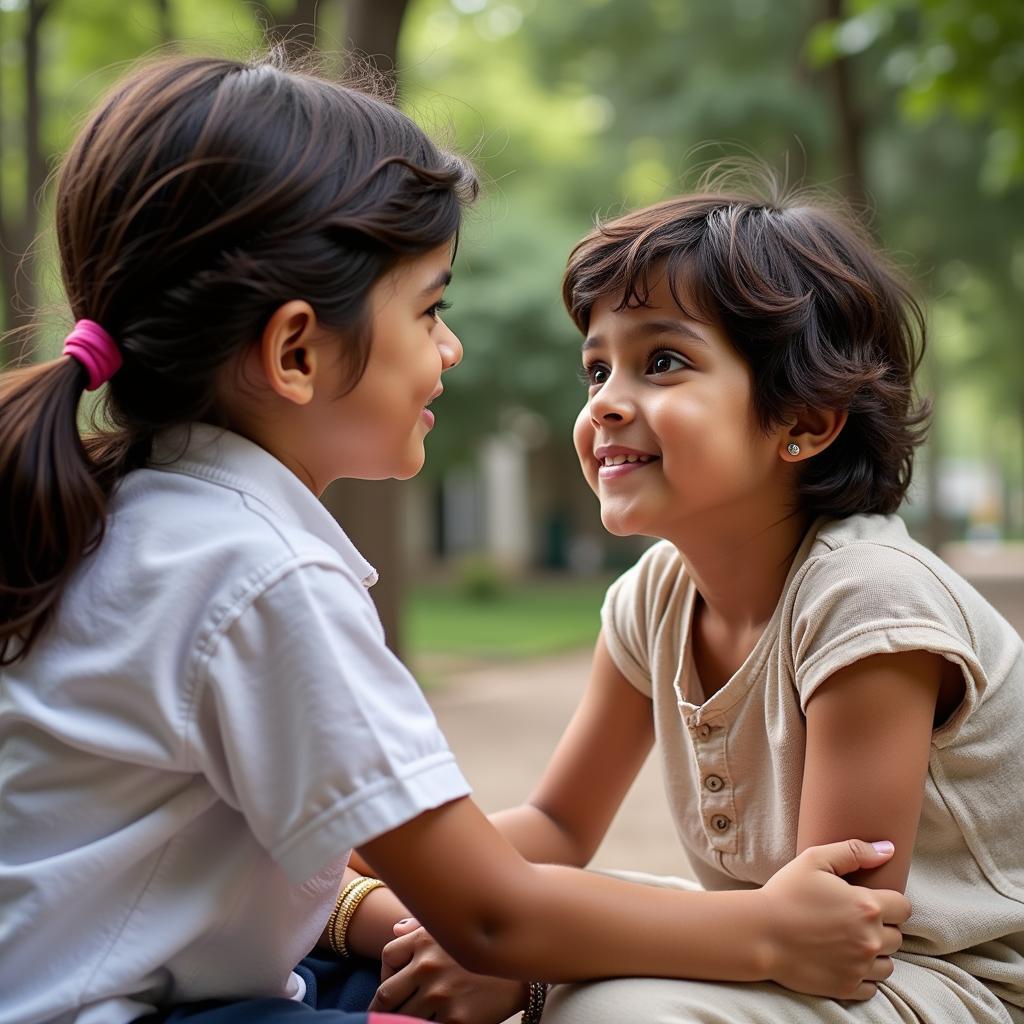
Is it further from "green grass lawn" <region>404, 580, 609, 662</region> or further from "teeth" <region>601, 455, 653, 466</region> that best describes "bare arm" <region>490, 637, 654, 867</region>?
"green grass lawn" <region>404, 580, 609, 662</region>

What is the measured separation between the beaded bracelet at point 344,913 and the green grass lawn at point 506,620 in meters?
6.51

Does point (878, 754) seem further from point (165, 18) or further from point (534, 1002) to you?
point (165, 18)

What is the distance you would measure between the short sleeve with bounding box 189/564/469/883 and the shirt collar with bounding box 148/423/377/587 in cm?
16

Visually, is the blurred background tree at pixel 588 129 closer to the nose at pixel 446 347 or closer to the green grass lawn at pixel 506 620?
the green grass lawn at pixel 506 620

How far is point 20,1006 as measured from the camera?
133 centimetres

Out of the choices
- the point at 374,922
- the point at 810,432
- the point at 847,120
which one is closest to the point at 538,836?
the point at 374,922

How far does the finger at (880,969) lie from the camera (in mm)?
1552

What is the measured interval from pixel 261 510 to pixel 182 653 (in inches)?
7.3

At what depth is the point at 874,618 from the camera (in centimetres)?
164

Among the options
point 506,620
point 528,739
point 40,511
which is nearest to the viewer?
point 40,511

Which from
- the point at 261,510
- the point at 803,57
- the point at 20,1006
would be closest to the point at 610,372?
the point at 261,510

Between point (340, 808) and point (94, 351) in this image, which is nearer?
point (340, 808)

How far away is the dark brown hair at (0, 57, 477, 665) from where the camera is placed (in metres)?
1.42

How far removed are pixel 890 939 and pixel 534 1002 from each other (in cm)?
46
